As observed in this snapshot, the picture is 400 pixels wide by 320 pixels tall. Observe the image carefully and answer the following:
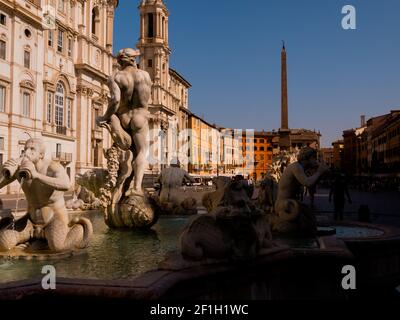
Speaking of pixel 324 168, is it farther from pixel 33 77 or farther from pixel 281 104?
pixel 33 77

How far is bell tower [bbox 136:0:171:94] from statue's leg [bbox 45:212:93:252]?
61.1 m

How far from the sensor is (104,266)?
Answer: 430cm

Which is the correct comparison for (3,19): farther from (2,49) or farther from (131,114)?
(131,114)

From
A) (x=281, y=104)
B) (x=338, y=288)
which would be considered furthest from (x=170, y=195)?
(x=281, y=104)

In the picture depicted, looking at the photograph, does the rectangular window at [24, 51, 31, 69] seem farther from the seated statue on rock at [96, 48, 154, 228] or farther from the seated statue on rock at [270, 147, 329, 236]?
the seated statue on rock at [270, 147, 329, 236]

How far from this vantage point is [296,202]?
588 cm

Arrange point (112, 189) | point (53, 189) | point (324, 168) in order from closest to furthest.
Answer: point (53, 189)
point (324, 168)
point (112, 189)

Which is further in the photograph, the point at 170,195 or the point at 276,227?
the point at 170,195

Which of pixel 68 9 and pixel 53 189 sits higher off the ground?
pixel 68 9

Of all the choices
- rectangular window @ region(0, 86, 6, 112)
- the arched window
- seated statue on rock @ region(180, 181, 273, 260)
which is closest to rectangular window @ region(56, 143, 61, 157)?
the arched window

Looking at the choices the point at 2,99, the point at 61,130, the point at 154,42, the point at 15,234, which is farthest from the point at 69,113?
the point at 15,234

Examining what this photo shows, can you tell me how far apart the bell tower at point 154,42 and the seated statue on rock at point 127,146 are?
58.7m

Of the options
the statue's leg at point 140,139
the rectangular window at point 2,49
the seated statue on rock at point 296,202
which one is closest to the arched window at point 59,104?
the rectangular window at point 2,49
